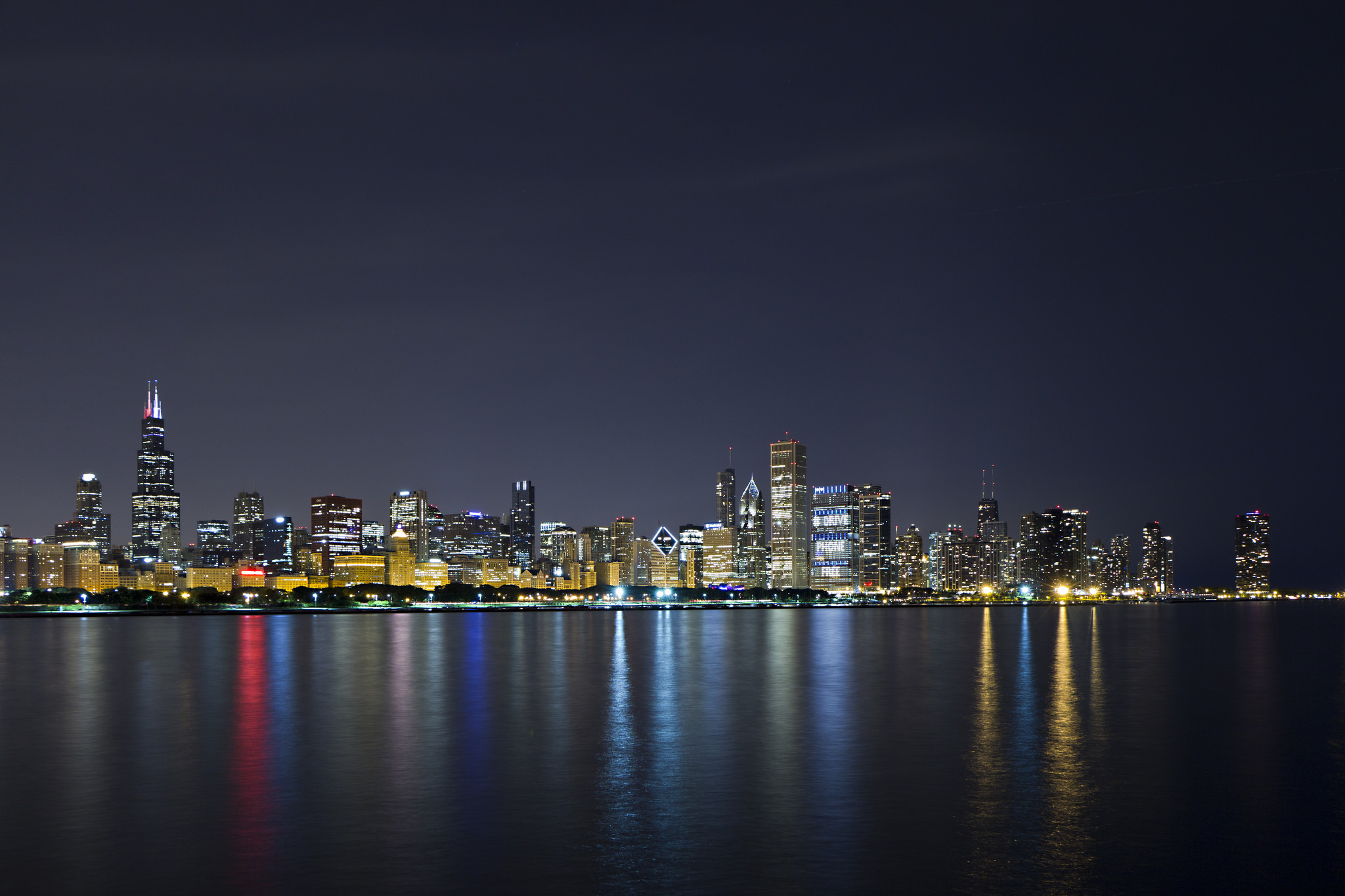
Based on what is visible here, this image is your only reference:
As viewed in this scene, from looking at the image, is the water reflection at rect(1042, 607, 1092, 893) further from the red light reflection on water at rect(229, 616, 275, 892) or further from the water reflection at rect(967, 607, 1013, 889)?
the red light reflection on water at rect(229, 616, 275, 892)

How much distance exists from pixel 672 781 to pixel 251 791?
10497mm

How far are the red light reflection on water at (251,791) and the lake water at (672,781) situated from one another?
10 centimetres

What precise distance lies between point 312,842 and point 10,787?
1158cm

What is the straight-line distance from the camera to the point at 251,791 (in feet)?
89.1

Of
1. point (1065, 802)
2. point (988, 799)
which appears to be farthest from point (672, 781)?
point (1065, 802)

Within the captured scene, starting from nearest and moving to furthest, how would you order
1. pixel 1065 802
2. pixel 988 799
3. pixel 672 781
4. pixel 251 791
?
pixel 1065 802 → pixel 988 799 → pixel 251 791 → pixel 672 781

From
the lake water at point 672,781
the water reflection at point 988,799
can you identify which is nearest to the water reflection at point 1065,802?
the lake water at point 672,781

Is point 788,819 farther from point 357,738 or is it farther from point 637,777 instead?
point 357,738

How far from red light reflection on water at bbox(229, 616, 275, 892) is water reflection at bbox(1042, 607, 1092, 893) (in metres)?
13.8

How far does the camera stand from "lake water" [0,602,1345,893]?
19.7 meters

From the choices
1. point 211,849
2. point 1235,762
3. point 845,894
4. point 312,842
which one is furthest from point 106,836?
point 1235,762

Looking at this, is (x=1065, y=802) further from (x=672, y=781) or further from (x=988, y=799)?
(x=672, y=781)

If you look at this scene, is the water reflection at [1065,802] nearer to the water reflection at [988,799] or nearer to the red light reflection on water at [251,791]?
the water reflection at [988,799]

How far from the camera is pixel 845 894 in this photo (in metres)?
18.2
